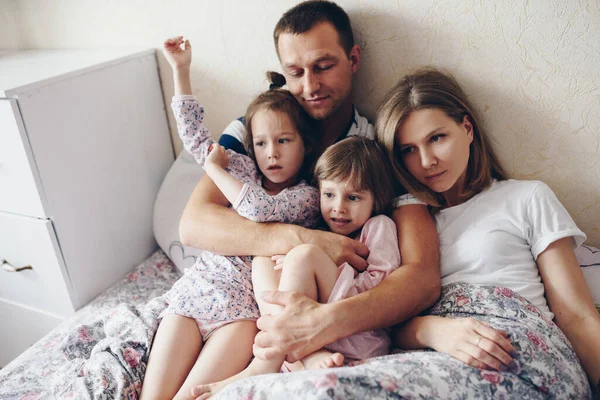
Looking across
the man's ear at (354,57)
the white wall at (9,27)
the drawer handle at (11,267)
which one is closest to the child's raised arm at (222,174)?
the man's ear at (354,57)

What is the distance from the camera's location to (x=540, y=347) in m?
0.89

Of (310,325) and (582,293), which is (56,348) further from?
(582,293)

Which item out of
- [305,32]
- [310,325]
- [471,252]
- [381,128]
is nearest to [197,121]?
[305,32]

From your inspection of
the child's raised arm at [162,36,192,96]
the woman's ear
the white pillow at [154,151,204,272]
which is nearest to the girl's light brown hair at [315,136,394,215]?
the woman's ear

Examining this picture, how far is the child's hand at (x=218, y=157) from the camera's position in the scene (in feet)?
4.00

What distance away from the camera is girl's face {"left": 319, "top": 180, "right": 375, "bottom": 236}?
3.74 feet

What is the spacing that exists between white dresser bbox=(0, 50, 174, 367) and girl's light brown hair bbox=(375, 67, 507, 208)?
85 cm

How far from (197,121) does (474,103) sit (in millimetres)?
731

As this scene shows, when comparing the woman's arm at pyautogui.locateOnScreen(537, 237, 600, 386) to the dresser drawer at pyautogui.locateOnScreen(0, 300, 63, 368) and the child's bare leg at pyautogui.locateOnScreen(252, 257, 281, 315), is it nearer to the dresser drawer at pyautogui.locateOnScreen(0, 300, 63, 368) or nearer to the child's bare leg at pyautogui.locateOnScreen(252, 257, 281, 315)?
the child's bare leg at pyautogui.locateOnScreen(252, 257, 281, 315)

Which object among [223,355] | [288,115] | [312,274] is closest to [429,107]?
[288,115]

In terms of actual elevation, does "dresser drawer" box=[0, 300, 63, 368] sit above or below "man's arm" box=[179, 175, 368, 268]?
below

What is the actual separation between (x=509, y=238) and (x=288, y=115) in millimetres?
615

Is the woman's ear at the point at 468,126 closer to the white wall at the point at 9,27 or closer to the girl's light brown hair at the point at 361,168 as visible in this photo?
the girl's light brown hair at the point at 361,168

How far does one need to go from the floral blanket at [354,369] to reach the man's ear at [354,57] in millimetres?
629
